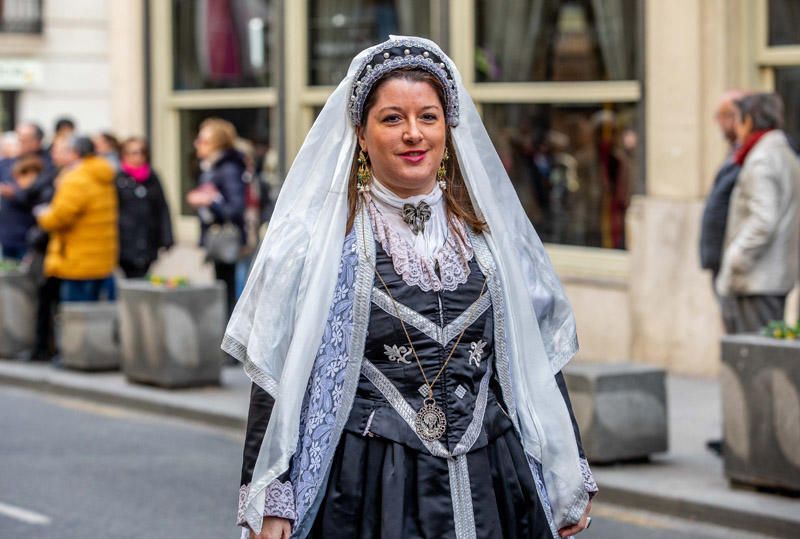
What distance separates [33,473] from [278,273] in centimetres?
604

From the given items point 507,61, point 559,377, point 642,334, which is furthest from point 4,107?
point 559,377

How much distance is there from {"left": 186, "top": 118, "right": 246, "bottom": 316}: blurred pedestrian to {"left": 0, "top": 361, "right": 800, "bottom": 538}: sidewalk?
1.03 metres

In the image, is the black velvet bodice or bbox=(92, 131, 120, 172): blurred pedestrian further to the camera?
bbox=(92, 131, 120, 172): blurred pedestrian

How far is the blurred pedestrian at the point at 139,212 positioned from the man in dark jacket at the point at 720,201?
610 centimetres

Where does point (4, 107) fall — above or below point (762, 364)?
above

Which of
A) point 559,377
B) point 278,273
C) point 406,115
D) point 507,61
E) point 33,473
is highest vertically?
point 507,61

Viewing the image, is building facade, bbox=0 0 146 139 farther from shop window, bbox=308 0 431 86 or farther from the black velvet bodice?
the black velvet bodice

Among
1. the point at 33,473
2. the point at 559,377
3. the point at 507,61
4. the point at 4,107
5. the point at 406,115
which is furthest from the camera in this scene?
the point at 4,107

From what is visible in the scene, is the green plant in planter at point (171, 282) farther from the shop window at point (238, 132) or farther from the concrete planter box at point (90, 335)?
the shop window at point (238, 132)

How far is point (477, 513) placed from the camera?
4.24 metres

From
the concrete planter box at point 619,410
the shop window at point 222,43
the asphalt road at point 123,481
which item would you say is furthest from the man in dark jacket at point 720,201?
the shop window at point 222,43

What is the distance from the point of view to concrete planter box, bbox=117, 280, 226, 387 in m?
13.0

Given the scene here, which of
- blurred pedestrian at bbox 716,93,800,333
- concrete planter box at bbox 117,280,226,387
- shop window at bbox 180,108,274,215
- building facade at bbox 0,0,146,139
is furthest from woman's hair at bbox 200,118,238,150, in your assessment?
building facade at bbox 0,0,146,139

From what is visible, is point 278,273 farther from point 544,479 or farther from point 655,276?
point 655,276
